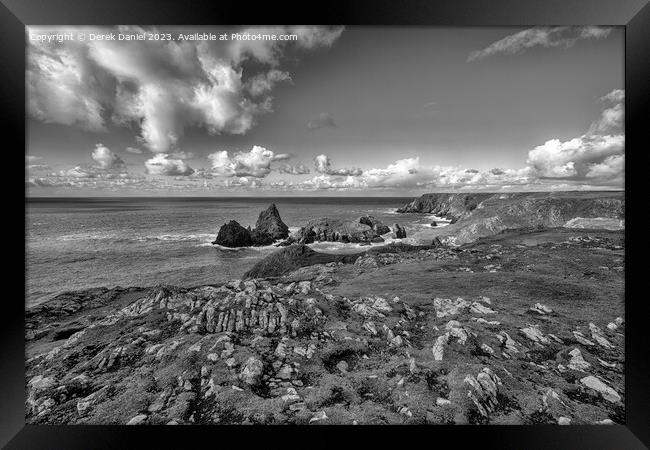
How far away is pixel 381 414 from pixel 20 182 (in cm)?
900

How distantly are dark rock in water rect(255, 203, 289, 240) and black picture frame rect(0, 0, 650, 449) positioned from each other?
4.58 metres

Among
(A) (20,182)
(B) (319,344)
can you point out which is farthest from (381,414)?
(A) (20,182)

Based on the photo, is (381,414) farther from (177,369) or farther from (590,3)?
(590,3)

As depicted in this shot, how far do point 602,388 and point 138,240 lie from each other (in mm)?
11899

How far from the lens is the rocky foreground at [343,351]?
441 centimetres

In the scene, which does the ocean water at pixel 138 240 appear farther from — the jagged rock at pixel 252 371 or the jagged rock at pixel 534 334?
the jagged rock at pixel 534 334

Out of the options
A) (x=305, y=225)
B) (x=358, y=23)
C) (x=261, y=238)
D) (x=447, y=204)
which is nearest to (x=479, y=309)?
(x=447, y=204)

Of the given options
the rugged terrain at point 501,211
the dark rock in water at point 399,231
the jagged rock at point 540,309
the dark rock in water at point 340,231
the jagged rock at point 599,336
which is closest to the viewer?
the jagged rock at point 599,336

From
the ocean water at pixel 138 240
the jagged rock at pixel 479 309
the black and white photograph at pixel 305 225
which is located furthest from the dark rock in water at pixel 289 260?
the jagged rock at pixel 479 309

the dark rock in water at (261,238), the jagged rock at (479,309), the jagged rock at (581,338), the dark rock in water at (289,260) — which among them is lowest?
the jagged rock at (581,338)

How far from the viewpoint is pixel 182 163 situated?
6.56 metres

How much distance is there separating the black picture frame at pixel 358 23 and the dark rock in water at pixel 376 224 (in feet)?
17.9

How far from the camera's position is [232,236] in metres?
7.18

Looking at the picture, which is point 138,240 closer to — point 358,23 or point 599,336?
point 358,23
